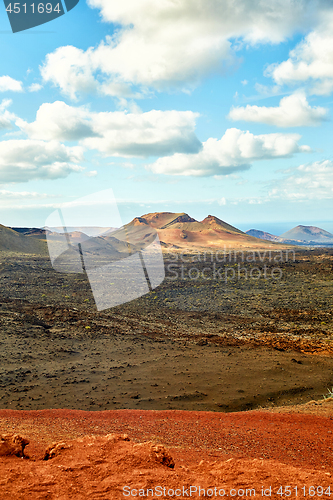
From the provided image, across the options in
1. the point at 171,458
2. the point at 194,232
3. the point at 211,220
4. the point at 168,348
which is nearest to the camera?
the point at 171,458

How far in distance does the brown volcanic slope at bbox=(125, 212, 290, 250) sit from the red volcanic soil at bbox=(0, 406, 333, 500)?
202 ft

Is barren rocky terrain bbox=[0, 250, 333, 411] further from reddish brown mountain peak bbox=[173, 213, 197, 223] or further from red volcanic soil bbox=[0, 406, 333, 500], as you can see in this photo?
reddish brown mountain peak bbox=[173, 213, 197, 223]

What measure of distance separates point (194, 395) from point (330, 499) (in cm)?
640

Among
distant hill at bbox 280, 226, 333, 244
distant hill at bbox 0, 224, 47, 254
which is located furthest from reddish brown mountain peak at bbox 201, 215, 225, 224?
distant hill at bbox 0, 224, 47, 254

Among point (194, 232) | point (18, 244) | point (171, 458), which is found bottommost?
point (171, 458)

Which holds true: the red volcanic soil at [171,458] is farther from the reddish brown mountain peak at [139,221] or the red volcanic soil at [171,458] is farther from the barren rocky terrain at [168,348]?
the reddish brown mountain peak at [139,221]

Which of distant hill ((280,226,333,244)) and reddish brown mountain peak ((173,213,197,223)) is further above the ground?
reddish brown mountain peak ((173,213,197,223))

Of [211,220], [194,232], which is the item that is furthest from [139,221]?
[211,220]

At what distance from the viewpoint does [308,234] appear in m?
147

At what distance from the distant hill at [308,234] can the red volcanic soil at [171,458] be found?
147 metres

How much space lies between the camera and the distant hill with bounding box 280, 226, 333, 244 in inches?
5640

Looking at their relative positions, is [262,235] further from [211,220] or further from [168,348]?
[168,348]

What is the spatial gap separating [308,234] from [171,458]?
159940mm

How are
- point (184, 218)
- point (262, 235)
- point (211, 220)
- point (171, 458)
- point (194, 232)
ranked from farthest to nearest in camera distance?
1. point (262, 235)
2. point (184, 218)
3. point (211, 220)
4. point (194, 232)
5. point (171, 458)
